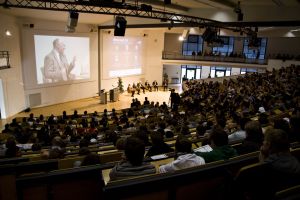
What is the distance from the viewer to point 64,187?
238 cm

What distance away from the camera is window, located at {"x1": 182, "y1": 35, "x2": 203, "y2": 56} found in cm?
2599

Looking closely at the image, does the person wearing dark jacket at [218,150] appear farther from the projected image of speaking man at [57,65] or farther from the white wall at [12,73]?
the projected image of speaking man at [57,65]

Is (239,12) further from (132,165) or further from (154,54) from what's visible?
(154,54)

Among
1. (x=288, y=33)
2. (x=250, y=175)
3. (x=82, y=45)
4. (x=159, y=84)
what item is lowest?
(x=159, y=84)

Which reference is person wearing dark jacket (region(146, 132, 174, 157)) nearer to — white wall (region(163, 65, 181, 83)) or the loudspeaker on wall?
the loudspeaker on wall

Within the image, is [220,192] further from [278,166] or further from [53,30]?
[53,30]

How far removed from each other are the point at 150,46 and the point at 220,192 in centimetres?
2184

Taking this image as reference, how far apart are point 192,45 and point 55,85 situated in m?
15.2

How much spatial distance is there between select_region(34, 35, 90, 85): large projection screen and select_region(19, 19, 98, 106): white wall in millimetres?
288

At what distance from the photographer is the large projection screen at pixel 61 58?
14555 mm

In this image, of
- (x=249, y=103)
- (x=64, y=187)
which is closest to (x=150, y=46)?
(x=249, y=103)

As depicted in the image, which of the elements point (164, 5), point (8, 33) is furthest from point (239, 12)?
point (8, 33)

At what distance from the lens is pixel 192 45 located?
26172 mm

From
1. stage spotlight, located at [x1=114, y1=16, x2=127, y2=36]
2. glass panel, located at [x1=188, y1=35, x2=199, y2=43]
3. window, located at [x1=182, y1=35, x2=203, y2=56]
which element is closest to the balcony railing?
window, located at [x1=182, y1=35, x2=203, y2=56]
